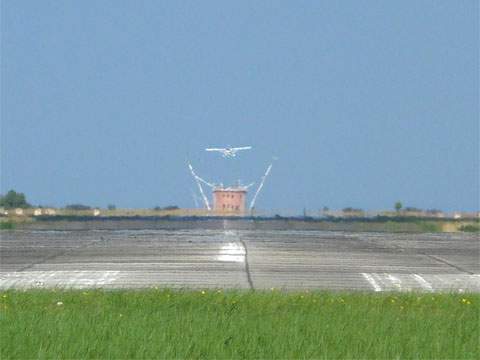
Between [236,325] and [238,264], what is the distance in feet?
45.3

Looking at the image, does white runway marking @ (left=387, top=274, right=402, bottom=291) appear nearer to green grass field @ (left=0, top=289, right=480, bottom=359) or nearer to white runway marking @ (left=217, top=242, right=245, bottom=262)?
green grass field @ (left=0, top=289, right=480, bottom=359)

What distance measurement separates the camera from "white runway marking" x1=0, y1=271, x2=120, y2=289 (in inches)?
857

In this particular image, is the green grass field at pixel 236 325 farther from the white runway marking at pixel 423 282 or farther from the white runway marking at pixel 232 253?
the white runway marking at pixel 232 253

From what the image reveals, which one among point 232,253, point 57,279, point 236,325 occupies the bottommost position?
point 236,325

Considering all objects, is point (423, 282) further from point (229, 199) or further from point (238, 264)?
point (229, 199)

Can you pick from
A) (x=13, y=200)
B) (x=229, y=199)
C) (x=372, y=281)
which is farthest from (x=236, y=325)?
(x=229, y=199)

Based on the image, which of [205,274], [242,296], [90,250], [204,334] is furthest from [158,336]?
[90,250]

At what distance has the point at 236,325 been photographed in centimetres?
1438

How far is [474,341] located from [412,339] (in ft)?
2.44

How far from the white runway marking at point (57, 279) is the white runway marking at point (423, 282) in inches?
219

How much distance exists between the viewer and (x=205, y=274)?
25.0 metres

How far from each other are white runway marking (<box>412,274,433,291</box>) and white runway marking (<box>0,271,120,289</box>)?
5555 mm

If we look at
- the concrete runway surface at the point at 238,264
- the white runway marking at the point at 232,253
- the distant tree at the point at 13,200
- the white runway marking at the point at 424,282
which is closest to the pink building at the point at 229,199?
the distant tree at the point at 13,200

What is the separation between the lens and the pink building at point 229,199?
101812mm
